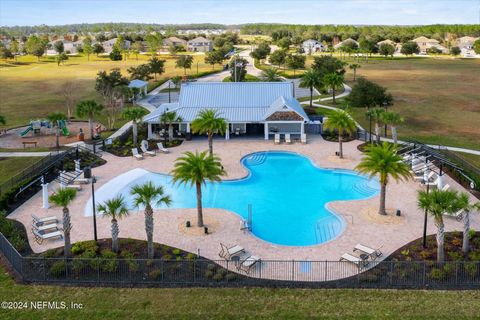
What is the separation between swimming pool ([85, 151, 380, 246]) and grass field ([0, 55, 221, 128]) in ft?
96.7

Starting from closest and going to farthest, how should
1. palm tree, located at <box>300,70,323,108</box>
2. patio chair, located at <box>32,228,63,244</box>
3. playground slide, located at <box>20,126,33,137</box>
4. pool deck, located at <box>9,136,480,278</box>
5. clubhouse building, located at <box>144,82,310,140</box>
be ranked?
1. pool deck, located at <box>9,136,480,278</box>
2. patio chair, located at <box>32,228,63,244</box>
3. clubhouse building, located at <box>144,82,310,140</box>
4. playground slide, located at <box>20,126,33,137</box>
5. palm tree, located at <box>300,70,323,108</box>

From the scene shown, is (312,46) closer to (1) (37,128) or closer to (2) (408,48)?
(2) (408,48)

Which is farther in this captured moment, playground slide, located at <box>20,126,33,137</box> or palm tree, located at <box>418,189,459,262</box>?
playground slide, located at <box>20,126,33,137</box>

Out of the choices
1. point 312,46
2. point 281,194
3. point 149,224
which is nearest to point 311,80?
point 281,194

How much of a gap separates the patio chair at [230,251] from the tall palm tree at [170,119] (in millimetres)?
25085

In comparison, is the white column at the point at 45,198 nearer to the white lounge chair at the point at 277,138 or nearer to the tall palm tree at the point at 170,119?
the tall palm tree at the point at 170,119

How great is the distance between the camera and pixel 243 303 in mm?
20438

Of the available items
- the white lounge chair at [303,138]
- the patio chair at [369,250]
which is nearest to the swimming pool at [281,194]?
the patio chair at [369,250]

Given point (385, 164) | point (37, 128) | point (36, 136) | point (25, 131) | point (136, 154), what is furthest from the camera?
point (37, 128)

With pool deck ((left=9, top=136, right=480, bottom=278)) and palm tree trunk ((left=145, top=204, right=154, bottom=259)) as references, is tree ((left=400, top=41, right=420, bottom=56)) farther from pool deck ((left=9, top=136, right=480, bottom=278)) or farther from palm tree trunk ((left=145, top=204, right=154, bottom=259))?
palm tree trunk ((left=145, top=204, right=154, bottom=259))

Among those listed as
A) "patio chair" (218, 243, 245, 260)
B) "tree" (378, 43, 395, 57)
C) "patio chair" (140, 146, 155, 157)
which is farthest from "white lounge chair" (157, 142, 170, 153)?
"tree" (378, 43, 395, 57)

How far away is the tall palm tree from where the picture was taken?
47.6m

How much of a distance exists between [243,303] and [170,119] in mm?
30550

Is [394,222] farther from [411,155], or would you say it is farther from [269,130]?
[269,130]
